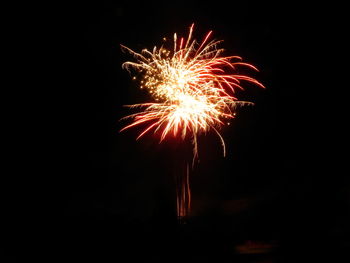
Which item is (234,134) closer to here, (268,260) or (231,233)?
(231,233)

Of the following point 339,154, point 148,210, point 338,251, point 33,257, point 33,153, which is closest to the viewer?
point 338,251

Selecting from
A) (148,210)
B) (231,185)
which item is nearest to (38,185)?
(148,210)

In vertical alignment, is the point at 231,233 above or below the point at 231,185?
below

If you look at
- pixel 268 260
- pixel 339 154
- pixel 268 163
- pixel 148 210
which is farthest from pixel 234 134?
pixel 268 260

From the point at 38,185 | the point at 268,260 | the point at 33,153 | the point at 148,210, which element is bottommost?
the point at 268,260

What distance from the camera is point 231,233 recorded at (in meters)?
9.47

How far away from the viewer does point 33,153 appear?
17.7m

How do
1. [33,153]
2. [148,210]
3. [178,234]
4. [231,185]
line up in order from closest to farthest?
[178,234] → [148,210] → [231,185] → [33,153]

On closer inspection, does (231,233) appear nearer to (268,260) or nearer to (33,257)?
(268,260)

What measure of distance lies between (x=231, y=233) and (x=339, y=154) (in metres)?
6.72

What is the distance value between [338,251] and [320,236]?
0.92 m

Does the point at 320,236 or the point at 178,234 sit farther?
the point at 178,234

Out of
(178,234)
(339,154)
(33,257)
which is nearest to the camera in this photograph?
(33,257)

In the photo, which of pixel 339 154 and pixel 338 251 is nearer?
pixel 338 251
